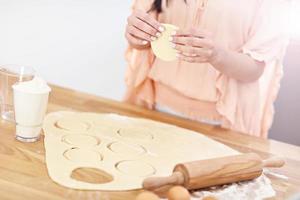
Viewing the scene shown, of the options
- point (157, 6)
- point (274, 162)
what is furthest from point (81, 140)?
point (157, 6)

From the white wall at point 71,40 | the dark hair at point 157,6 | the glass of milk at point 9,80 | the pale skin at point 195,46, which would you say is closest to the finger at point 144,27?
the pale skin at point 195,46

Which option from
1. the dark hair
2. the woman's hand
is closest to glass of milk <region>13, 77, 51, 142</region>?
the woman's hand

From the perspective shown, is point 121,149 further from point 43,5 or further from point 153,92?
point 43,5

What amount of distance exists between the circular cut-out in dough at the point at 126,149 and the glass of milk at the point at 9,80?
0.24m

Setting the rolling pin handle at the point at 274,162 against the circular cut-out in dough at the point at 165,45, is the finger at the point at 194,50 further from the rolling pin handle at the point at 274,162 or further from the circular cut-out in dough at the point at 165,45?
the rolling pin handle at the point at 274,162

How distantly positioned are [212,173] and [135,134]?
312 millimetres

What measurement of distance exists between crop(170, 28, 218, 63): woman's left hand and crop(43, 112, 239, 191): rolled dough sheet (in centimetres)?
20

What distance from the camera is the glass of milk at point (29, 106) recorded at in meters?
1.11

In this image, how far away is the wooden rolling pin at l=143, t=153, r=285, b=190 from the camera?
1.00 metres

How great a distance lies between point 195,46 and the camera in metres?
1.41

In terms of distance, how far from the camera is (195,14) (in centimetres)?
163

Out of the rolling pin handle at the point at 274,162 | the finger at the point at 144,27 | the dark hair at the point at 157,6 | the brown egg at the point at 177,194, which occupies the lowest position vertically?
the rolling pin handle at the point at 274,162

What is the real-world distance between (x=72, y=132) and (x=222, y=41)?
601 mm

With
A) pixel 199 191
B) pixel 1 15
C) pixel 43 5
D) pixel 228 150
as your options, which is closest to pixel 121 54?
pixel 43 5
